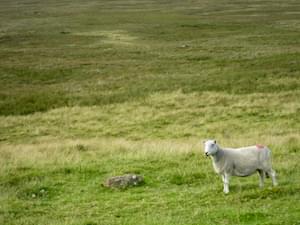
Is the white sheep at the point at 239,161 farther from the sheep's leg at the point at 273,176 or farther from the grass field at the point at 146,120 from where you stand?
the grass field at the point at 146,120

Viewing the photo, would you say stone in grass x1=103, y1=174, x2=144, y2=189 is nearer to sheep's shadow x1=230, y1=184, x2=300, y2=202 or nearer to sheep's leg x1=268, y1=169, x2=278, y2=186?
sheep's shadow x1=230, y1=184, x2=300, y2=202

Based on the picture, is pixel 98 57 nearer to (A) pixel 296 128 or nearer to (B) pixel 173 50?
(B) pixel 173 50

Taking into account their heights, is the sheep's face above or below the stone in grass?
above

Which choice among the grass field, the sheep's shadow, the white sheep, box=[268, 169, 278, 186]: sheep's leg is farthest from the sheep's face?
box=[268, 169, 278, 186]: sheep's leg

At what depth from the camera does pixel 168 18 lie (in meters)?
112

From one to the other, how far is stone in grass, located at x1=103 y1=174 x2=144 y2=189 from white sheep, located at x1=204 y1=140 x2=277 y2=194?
2.91m

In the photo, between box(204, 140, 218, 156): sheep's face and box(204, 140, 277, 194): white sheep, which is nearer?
box(204, 140, 218, 156): sheep's face

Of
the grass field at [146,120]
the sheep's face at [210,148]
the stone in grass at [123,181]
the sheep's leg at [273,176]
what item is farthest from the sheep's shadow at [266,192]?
the stone in grass at [123,181]

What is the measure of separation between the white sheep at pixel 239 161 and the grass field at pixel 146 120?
0.57 metres

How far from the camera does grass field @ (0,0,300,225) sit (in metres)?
14.6

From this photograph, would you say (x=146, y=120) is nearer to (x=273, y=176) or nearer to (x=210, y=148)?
(x=273, y=176)

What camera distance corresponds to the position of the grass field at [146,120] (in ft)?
47.9

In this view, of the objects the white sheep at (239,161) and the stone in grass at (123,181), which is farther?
the stone in grass at (123,181)

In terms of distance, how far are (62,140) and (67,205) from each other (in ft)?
50.0
